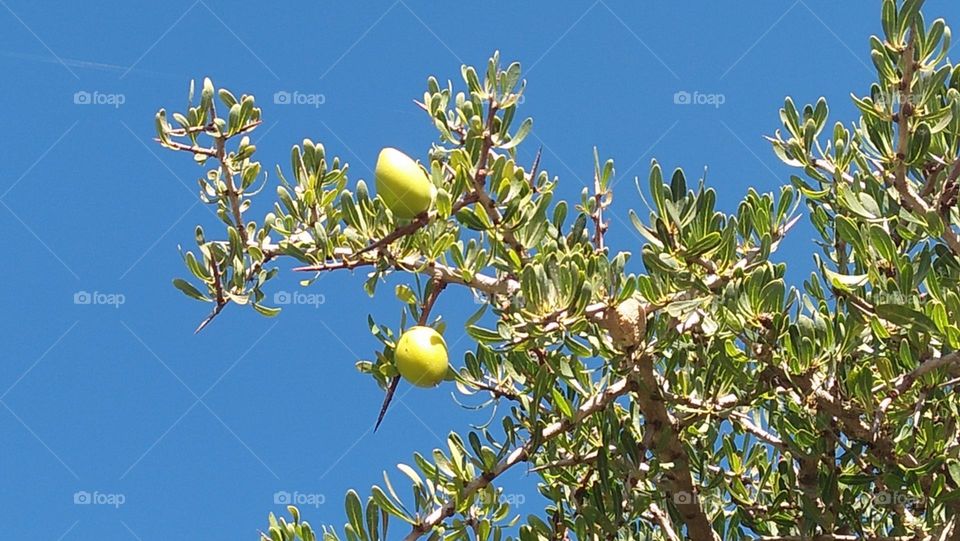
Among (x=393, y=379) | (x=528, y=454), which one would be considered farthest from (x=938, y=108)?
(x=393, y=379)

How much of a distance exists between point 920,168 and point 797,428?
710mm

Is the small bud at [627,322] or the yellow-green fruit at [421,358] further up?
the yellow-green fruit at [421,358]

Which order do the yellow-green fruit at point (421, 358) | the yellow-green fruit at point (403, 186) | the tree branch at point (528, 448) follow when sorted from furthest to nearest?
1. the tree branch at point (528, 448)
2. the yellow-green fruit at point (421, 358)
3. the yellow-green fruit at point (403, 186)

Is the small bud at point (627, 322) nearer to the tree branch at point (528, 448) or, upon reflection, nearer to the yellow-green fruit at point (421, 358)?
the tree branch at point (528, 448)

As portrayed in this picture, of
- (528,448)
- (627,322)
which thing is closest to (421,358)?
(528,448)

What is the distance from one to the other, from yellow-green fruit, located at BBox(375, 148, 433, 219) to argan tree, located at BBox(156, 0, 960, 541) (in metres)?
0.04

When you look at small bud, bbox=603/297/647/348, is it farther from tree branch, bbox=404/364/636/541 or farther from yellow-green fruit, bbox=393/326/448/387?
yellow-green fruit, bbox=393/326/448/387

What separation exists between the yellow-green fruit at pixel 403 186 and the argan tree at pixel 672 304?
0.04m

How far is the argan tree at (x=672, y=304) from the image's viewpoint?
2.19 metres

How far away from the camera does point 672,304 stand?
2.18 m

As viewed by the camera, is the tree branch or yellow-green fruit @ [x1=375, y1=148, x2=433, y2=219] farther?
the tree branch

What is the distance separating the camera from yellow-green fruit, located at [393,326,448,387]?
2.33 m

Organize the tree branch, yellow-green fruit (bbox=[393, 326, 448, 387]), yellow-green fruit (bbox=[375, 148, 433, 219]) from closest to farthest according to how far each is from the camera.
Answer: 1. yellow-green fruit (bbox=[375, 148, 433, 219])
2. yellow-green fruit (bbox=[393, 326, 448, 387])
3. the tree branch

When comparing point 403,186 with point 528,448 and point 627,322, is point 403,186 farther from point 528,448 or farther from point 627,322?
point 528,448
